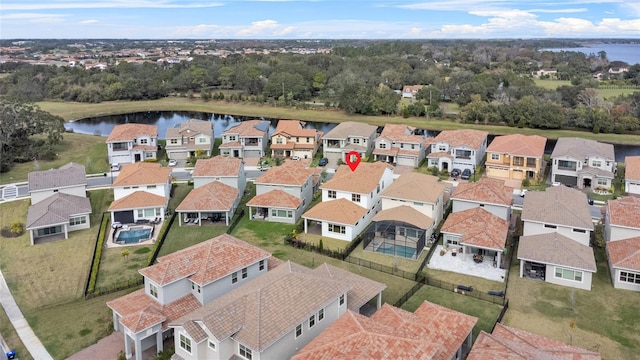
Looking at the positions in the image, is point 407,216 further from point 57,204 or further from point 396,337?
point 57,204

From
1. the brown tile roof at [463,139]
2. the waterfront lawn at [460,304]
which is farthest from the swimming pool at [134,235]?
the brown tile roof at [463,139]

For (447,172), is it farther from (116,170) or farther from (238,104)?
(238,104)

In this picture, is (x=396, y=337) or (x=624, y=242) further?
(x=624, y=242)

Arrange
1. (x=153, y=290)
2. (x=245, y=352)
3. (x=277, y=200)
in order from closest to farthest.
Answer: (x=245, y=352) → (x=153, y=290) → (x=277, y=200)

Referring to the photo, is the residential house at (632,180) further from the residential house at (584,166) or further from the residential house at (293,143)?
the residential house at (293,143)

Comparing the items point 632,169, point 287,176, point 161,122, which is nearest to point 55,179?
point 287,176

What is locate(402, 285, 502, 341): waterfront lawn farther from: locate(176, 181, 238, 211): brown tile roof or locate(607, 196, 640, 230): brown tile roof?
locate(176, 181, 238, 211): brown tile roof
